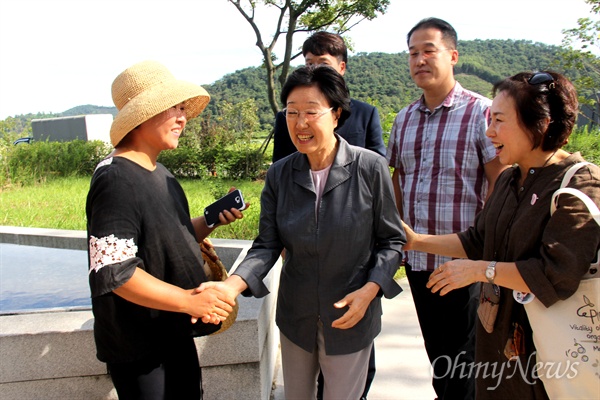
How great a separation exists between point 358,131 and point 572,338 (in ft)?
4.70

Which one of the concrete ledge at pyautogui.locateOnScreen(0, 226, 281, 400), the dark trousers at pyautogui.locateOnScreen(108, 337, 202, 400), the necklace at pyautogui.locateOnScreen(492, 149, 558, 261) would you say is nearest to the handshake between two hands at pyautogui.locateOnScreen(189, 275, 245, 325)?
the dark trousers at pyautogui.locateOnScreen(108, 337, 202, 400)

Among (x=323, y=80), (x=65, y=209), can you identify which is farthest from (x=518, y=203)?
(x=65, y=209)

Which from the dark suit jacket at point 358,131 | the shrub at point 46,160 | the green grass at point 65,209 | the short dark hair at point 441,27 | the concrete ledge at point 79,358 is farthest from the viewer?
the shrub at point 46,160

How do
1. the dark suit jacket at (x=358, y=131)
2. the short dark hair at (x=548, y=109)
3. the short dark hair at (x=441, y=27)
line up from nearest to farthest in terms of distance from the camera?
the short dark hair at (x=548, y=109) < the short dark hair at (x=441, y=27) < the dark suit jacket at (x=358, y=131)

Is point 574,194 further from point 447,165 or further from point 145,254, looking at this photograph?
point 145,254

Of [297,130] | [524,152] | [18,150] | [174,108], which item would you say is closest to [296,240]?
[297,130]

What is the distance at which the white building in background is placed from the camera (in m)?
20.3

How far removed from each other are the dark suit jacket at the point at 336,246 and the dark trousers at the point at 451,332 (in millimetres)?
620

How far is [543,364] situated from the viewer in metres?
1.53

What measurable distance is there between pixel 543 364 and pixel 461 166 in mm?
1049

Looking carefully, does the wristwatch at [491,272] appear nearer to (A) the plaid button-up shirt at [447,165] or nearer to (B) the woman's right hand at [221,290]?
(A) the plaid button-up shirt at [447,165]

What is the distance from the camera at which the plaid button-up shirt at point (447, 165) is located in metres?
2.29

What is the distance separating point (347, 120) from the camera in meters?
2.52

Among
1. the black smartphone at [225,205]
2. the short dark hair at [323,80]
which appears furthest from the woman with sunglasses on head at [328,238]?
the black smartphone at [225,205]
